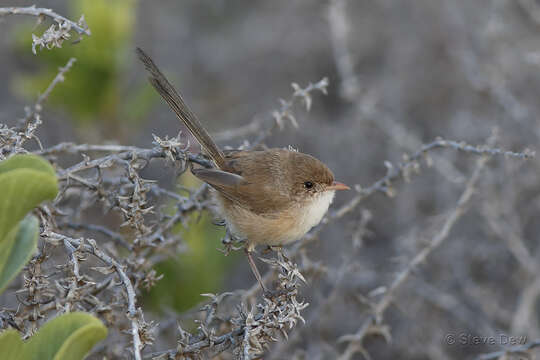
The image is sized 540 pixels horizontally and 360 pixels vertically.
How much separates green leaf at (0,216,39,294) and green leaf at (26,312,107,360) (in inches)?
8.8

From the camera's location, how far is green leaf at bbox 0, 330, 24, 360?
1.94m

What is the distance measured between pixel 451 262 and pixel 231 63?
5066 mm

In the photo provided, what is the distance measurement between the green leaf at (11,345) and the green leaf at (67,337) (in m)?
0.03

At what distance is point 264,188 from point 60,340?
2.01 m

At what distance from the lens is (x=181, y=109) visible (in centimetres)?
372

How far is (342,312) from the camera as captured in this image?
5.39 meters

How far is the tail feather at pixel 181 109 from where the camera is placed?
3518 mm

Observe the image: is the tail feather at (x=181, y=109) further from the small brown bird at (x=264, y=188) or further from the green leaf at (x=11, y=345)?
the green leaf at (x=11, y=345)

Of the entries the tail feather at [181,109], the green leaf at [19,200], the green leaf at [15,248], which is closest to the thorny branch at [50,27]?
the tail feather at [181,109]

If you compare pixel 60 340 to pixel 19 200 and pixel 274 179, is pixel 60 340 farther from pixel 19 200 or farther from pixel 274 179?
pixel 274 179

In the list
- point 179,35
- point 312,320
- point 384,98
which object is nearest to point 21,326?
point 312,320

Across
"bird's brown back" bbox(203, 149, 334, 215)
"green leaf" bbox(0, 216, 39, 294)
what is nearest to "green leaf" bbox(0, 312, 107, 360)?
"green leaf" bbox(0, 216, 39, 294)

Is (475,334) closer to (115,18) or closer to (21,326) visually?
(21,326)

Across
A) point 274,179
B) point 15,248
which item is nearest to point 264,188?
point 274,179
